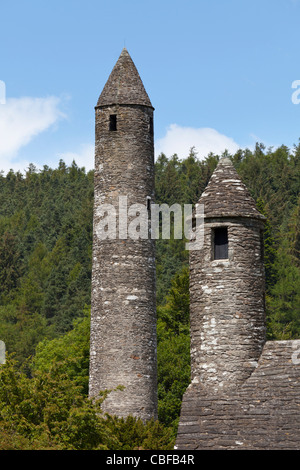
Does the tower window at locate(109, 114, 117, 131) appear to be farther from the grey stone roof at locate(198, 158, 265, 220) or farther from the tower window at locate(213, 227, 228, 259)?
the tower window at locate(213, 227, 228, 259)

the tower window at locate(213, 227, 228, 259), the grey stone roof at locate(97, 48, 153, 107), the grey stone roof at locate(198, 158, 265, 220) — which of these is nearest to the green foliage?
the tower window at locate(213, 227, 228, 259)

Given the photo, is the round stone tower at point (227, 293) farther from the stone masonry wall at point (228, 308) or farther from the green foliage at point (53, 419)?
the green foliage at point (53, 419)

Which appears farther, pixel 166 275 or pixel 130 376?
pixel 166 275

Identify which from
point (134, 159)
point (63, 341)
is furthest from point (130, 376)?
point (63, 341)

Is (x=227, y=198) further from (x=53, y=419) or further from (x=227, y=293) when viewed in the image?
(x=53, y=419)

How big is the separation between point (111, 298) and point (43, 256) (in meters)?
91.1

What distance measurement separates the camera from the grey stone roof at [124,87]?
33000mm

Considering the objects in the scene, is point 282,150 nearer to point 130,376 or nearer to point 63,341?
point 63,341

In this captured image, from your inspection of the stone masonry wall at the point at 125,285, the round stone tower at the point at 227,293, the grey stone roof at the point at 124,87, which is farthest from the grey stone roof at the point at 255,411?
the grey stone roof at the point at 124,87

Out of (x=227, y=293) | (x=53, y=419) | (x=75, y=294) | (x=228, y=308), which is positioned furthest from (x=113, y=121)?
(x=75, y=294)

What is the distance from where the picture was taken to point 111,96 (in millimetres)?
33125

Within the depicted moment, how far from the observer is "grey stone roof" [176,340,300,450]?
62.6 feet

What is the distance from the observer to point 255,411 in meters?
19.7

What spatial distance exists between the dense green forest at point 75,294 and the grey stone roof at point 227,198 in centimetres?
629
